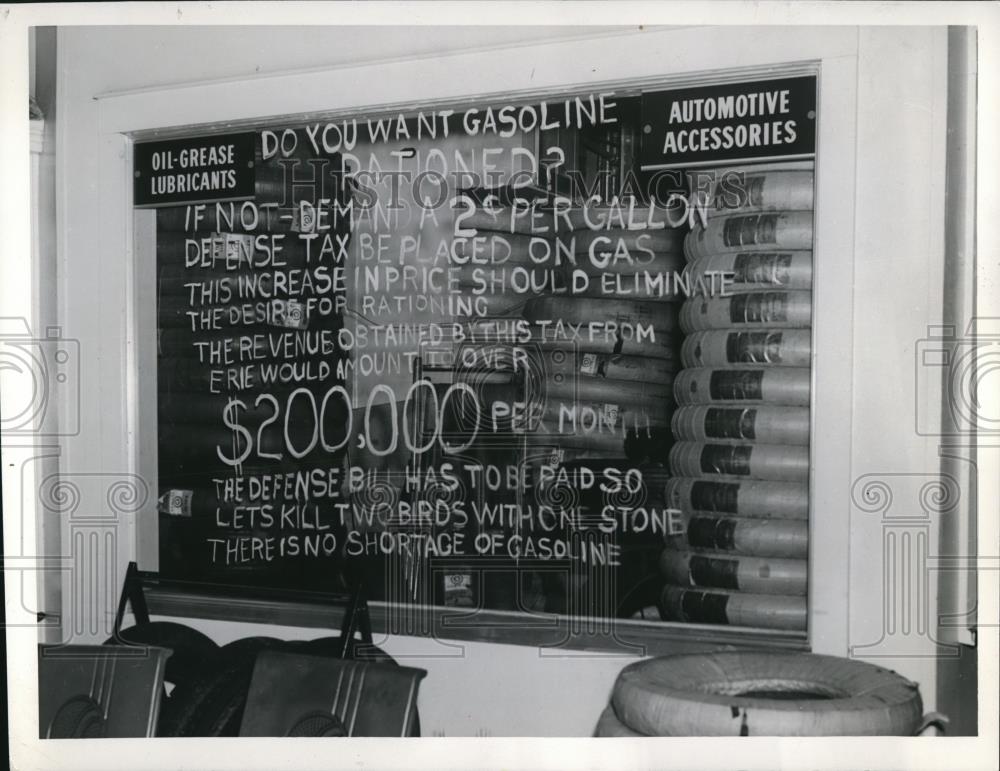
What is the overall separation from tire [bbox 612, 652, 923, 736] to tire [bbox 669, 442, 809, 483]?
60 cm

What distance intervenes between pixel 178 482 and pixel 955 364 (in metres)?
2.91

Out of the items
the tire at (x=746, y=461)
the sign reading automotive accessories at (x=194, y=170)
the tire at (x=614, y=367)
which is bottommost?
the tire at (x=746, y=461)

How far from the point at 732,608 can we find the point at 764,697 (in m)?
0.46

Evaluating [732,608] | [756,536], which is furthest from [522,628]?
[756,536]

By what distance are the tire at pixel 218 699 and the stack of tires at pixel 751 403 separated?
5.54 feet

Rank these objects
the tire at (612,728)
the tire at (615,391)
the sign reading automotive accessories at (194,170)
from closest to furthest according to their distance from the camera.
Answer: the tire at (612,728) < the tire at (615,391) < the sign reading automotive accessories at (194,170)

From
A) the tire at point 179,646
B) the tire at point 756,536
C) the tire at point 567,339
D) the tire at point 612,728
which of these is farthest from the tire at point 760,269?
the tire at point 179,646

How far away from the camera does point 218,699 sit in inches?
142

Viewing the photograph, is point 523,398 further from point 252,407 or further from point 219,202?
point 219,202

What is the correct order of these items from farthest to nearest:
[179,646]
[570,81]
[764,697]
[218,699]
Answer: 1. [179,646]
2. [218,699]
3. [570,81]
4. [764,697]

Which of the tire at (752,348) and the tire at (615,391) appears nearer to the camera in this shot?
the tire at (752,348)

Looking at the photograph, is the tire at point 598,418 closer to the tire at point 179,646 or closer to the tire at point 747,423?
the tire at point 747,423

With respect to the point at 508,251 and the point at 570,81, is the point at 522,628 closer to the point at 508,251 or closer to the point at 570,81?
the point at 508,251

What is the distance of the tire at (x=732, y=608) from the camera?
3389 millimetres
